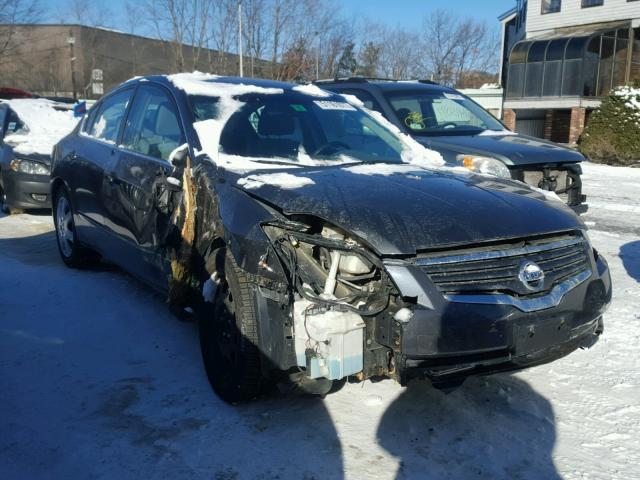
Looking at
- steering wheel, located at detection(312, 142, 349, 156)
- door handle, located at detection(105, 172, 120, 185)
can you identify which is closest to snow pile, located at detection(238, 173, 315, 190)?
steering wheel, located at detection(312, 142, 349, 156)

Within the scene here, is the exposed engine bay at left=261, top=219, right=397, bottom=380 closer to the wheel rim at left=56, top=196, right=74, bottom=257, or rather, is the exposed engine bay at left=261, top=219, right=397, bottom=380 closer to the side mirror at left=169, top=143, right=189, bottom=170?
the side mirror at left=169, top=143, right=189, bottom=170

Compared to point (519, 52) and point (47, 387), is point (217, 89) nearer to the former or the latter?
point (47, 387)

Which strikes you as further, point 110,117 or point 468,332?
point 110,117

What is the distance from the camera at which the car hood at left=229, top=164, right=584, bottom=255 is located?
2832 mm

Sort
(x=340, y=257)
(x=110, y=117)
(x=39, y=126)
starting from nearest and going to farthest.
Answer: (x=340, y=257) → (x=110, y=117) → (x=39, y=126)

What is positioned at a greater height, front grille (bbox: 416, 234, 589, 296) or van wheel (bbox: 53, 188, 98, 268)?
front grille (bbox: 416, 234, 589, 296)

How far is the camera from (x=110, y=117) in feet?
17.5

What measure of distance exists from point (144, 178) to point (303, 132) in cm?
113

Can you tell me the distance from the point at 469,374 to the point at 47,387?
2.41 metres

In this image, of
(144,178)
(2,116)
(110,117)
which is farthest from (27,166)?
(144,178)

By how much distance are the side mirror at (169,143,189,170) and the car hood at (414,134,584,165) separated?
3.51 m

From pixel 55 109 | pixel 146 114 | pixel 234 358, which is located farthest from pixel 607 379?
pixel 55 109

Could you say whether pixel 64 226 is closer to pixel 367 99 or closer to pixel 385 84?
pixel 367 99

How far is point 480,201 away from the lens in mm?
3186
